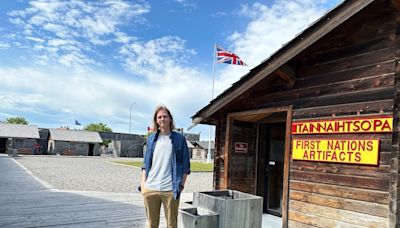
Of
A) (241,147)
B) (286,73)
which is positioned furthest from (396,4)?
(241,147)

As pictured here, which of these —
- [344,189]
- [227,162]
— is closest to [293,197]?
[344,189]

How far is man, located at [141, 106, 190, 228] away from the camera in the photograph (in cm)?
338

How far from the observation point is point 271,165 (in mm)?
6754

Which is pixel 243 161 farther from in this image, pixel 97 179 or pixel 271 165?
pixel 97 179

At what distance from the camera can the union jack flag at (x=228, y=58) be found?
17.7 m

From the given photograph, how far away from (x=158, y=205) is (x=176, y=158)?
0.55 meters

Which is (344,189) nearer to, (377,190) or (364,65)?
(377,190)

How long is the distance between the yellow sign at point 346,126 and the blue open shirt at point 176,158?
215 cm

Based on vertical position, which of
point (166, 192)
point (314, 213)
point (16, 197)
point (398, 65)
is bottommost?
point (16, 197)

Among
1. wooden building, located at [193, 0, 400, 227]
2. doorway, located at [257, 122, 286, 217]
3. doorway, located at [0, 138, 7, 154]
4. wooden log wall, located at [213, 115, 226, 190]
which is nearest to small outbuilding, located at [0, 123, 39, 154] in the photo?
doorway, located at [0, 138, 7, 154]

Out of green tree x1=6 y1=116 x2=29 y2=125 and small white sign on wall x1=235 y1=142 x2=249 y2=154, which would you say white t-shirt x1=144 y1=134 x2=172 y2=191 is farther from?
green tree x1=6 y1=116 x2=29 y2=125

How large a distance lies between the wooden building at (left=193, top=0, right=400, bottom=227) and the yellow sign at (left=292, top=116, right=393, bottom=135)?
1cm

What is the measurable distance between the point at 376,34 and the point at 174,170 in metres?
3.08

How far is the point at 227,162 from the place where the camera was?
6.43m
